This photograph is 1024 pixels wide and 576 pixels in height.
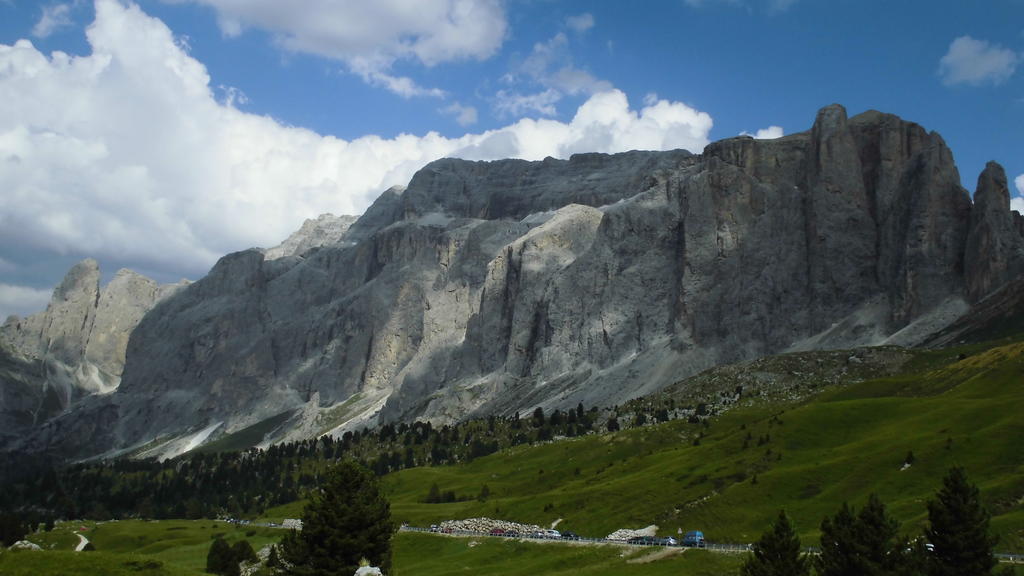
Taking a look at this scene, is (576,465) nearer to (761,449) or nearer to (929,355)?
(761,449)

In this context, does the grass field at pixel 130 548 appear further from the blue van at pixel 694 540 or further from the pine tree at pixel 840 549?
the blue van at pixel 694 540

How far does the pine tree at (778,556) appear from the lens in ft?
157

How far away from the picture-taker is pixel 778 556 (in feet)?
159

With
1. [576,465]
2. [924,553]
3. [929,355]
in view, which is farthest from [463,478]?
[924,553]

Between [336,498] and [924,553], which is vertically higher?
[336,498]

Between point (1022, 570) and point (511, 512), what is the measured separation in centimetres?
5993

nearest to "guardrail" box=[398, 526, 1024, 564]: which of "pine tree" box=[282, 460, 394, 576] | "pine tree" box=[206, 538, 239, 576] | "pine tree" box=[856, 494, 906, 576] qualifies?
"pine tree" box=[856, 494, 906, 576]

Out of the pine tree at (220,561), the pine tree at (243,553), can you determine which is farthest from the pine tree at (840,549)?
the pine tree at (243,553)

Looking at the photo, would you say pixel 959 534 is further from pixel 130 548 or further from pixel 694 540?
pixel 130 548

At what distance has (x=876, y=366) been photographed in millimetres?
189625

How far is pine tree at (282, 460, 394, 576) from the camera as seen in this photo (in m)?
57.7

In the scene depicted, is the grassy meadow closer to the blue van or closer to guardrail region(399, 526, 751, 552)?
guardrail region(399, 526, 751, 552)

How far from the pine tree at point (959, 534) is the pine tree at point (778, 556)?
7.77 meters

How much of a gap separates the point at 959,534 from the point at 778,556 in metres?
10.1
